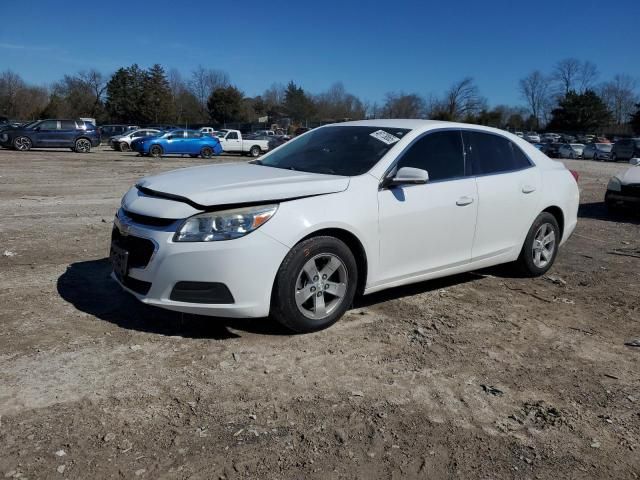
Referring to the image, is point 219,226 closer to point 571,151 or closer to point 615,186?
point 615,186

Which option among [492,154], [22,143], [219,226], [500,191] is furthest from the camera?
[22,143]

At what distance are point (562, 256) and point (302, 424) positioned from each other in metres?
5.29

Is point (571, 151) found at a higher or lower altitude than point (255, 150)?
higher

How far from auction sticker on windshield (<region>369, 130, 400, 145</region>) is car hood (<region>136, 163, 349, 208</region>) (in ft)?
2.30

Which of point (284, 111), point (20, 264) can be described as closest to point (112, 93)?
point (284, 111)

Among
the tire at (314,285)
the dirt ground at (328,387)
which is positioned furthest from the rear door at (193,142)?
the tire at (314,285)

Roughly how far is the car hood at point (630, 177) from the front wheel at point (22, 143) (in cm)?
2868

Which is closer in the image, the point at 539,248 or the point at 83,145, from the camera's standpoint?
the point at 539,248

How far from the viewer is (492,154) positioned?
543 centimetres

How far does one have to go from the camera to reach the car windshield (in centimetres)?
462

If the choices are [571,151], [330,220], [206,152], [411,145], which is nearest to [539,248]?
[411,145]

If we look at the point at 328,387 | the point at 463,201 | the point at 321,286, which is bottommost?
the point at 328,387

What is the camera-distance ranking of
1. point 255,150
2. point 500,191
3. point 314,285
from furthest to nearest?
point 255,150 → point 500,191 → point 314,285

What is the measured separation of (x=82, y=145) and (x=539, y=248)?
3021cm
